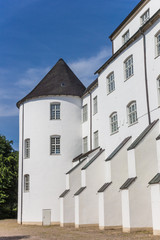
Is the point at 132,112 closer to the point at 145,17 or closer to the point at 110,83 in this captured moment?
the point at 110,83

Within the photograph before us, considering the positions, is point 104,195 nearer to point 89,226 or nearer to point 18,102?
point 89,226

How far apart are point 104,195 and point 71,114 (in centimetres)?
1241

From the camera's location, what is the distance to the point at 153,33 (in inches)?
771

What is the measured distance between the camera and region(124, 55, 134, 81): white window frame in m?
22.1

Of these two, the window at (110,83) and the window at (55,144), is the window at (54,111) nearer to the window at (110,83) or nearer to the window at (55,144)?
the window at (55,144)

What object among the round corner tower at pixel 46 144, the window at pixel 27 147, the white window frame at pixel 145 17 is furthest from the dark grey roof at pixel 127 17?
the window at pixel 27 147

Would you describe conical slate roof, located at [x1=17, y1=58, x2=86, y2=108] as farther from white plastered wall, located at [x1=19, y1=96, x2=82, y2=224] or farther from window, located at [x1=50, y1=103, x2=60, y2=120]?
window, located at [x1=50, y1=103, x2=60, y2=120]

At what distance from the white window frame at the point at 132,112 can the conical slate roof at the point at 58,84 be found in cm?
1070

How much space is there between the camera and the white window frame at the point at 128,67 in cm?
2210

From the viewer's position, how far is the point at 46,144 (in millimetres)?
30844

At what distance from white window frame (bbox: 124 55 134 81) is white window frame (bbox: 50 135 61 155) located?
10573 millimetres

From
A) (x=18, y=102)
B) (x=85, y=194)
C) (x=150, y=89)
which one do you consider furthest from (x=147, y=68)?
(x=18, y=102)

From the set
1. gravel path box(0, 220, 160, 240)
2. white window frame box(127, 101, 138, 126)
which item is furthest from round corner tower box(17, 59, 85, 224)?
white window frame box(127, 101, 138, 126)

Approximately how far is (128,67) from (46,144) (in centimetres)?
1156
